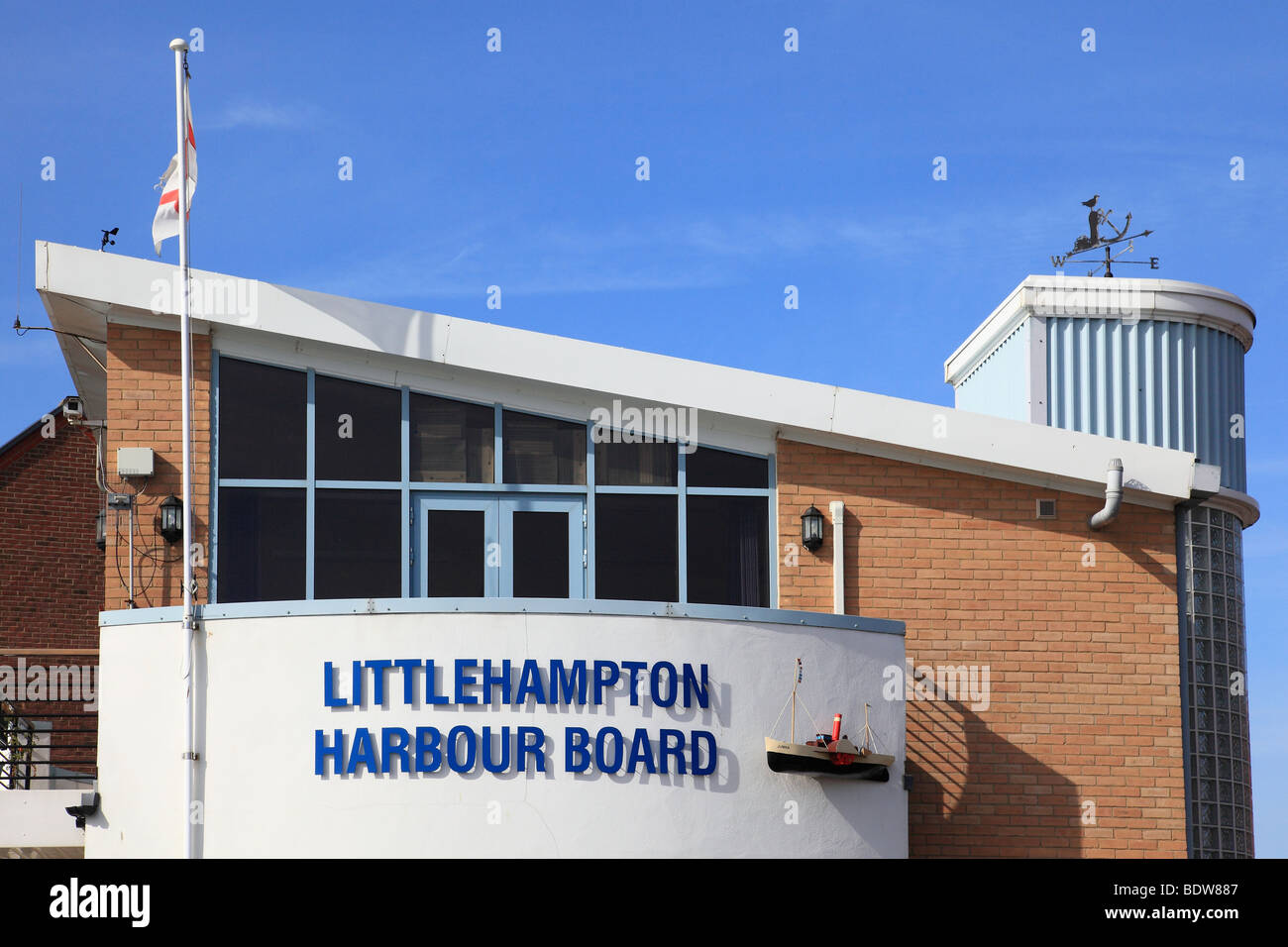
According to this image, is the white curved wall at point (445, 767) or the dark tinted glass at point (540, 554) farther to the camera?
the dark tinted glass at point (540, 554)

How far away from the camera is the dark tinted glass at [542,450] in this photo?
580 inches

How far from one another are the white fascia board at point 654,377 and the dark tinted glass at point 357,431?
45cm

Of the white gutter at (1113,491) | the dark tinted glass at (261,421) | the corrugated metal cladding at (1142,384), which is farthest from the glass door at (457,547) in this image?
the corrugated metal cladding at (1142,384)

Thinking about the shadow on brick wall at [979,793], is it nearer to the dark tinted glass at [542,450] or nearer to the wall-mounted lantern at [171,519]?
the dark tinted glass at [542,450]

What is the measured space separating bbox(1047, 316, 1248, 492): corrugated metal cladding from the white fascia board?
7.33 feet

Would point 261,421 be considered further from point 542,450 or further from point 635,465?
point 635,465

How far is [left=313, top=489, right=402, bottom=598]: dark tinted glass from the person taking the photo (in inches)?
568

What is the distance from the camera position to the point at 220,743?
40.3ft

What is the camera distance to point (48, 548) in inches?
1001

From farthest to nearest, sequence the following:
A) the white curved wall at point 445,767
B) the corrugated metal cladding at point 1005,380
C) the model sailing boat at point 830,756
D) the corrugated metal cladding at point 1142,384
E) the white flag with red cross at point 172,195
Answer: the corrugated metal cladding at point 1005,380, the corrugated metal cladding at point 1142,384, the white flag with red cross at point 172,195, the model sailing boat at point 830,756, the white curved wall at point 445,767

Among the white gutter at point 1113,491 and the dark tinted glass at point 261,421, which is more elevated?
the dark tinted glass at point 261,421
